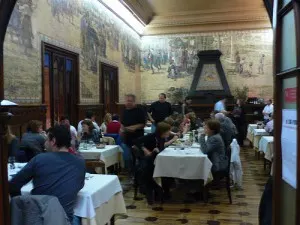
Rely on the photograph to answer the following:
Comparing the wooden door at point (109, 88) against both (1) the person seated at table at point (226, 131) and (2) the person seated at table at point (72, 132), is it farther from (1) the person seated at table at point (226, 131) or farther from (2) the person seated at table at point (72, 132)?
(1) the person seated at table at point (226, 131)

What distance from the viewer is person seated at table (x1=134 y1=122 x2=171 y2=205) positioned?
18.3ft

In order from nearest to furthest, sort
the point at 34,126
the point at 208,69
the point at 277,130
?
the point at 277,130
the point at 34,126
the point at 208,69

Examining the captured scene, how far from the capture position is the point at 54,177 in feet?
9.43

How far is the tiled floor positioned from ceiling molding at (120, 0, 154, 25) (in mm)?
9421

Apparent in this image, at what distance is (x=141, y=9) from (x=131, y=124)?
9.75 m

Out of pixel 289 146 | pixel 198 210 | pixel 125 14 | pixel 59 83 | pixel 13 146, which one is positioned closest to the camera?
pixel 289 146

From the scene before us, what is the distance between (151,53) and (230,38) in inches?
165

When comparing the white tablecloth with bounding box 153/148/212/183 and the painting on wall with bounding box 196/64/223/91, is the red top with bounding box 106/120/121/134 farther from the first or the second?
the painting on wall with bounding box 196/64/223/91

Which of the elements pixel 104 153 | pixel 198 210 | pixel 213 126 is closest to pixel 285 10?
pixel 213 126

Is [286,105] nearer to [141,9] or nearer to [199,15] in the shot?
[141,9]

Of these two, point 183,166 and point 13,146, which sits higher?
point 13,146

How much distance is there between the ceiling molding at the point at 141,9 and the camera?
1386cm

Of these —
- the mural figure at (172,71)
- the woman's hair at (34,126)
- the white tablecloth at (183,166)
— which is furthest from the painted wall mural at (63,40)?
the white tablecloth at (183,166)

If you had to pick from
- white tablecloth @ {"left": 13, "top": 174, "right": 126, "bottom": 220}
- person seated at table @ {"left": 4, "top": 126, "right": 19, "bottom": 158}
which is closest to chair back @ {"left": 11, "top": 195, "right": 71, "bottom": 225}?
white tablecloth @ {"left": 13, "top": 174, "right": 126, "bottom": 220}
